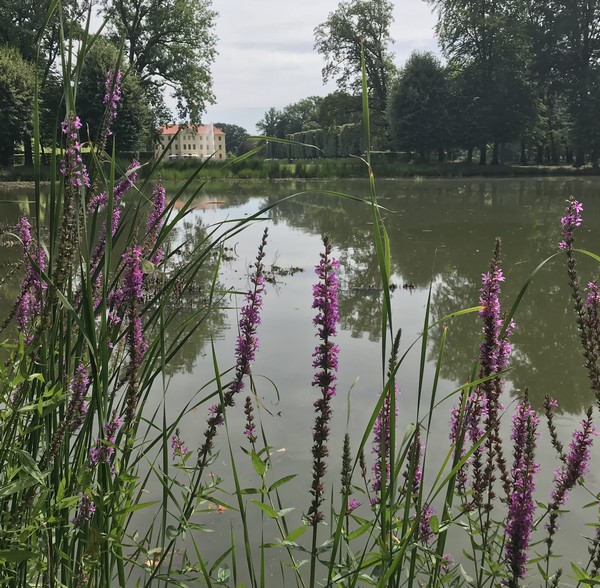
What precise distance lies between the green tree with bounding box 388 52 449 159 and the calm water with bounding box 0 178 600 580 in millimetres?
24669

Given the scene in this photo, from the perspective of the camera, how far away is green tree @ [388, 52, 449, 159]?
37031mm

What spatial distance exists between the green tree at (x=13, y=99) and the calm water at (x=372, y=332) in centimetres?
1813

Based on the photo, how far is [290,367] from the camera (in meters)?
4.62

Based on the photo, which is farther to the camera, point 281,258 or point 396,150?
point 396,150

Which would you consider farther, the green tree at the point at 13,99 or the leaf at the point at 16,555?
the green tree at the point at 13,99

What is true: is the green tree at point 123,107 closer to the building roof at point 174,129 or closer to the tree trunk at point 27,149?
the building roof at point 174,129

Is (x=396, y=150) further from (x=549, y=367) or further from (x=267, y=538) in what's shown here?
(x=267, y=538)

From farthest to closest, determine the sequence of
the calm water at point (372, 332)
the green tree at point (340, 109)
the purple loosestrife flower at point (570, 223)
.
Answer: the green tree at point (340, 109), the calm water at point (372, 332), the purple loosestrife flower at point (570, 223)

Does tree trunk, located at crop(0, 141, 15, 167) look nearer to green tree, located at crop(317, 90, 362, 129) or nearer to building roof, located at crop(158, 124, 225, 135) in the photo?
building roof, located at crop(158, 124, 225, 135)

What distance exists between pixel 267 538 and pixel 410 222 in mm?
12210

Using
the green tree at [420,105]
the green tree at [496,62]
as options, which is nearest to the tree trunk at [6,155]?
the green tree at [420,105]

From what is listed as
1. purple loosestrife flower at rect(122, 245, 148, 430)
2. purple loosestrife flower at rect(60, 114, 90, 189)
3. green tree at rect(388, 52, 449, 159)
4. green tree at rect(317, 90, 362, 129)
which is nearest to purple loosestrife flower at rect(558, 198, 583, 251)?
purple loosestrife flower at rect(122, 245, 148, 430)

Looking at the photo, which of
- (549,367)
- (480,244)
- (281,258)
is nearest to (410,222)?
(480,244)

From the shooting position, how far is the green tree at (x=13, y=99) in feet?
94.6
